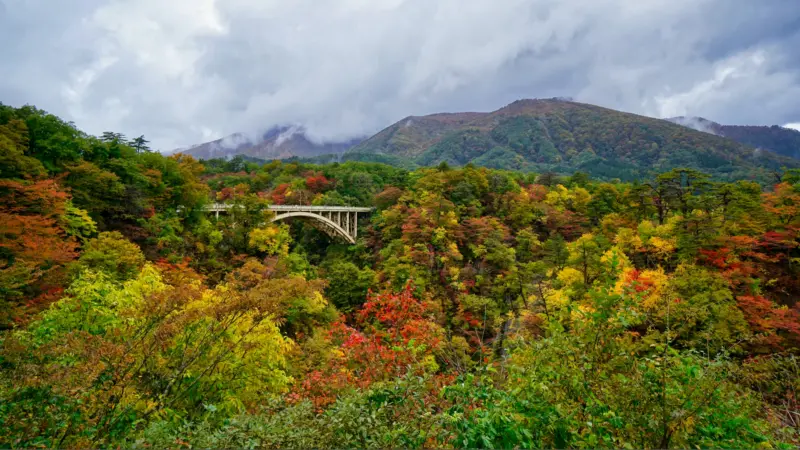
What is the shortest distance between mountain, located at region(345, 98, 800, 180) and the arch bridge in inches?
2390

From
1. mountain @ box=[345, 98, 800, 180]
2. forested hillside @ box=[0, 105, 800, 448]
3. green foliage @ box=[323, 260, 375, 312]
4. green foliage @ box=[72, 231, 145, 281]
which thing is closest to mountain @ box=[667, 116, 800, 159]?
mountain @ box=[345, 98, 800, 180]

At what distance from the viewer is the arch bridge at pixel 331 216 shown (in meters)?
27.2

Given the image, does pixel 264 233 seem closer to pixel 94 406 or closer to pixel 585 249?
pixel 585 249

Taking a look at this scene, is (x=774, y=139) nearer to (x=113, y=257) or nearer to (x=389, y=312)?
(x=389, y=312)

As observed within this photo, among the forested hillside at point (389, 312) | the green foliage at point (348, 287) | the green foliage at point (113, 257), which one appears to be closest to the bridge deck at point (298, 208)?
the forested hillside at point (389, 312)

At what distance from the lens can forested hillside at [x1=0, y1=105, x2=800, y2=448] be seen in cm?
324

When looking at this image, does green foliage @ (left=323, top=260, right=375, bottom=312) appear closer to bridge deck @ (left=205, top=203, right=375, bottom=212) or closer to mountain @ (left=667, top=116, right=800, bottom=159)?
bridge deck @ (left=205, top=203, right=375, bottom=212)

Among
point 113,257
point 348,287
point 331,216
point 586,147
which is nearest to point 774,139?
point 586,147

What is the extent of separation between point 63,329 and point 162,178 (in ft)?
48.8

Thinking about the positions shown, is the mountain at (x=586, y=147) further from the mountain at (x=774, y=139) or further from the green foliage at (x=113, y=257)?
the green foliage at (x=113, y=257)

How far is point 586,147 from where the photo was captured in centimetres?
14400

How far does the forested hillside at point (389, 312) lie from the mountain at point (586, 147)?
68973mm

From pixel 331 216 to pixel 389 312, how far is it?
20.0 metres

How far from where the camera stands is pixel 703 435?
120 inches
